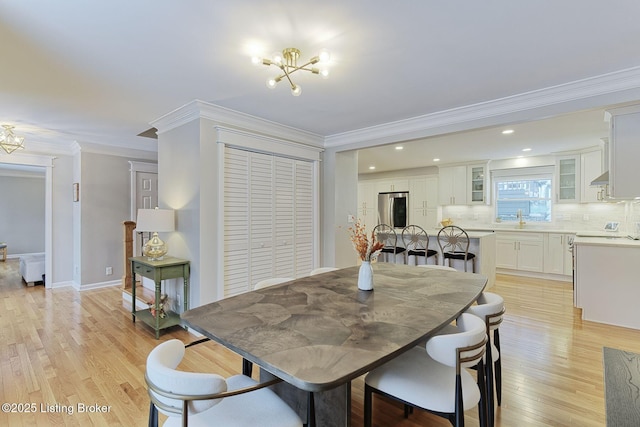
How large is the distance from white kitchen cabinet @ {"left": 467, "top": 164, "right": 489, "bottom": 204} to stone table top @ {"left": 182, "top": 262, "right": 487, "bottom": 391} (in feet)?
16.4

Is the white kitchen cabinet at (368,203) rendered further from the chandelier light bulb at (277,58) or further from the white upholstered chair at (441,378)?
the white upholstered chair at (441,378)

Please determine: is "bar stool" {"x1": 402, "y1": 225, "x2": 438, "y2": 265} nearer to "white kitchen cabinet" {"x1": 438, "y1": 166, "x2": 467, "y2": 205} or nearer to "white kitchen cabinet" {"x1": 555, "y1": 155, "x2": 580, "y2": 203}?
"white kitchen cabinet" {"x1": 438, "y1": 166, "x2": 467, "y2": 205}

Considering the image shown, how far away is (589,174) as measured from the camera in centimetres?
543

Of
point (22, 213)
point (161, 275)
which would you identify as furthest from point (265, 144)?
point (22, 213)

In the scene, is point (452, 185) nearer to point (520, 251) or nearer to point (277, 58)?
point (520, 251)

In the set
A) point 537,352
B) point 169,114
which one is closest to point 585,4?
point 537,352

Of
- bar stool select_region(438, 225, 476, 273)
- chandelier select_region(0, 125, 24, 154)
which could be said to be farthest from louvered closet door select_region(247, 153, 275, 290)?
chandelier select_region(0, 125, 24, 154)

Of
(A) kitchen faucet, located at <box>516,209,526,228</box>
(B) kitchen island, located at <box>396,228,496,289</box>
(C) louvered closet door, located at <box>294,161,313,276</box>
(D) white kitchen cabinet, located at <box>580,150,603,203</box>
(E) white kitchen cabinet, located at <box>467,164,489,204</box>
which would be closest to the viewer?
(C) louvered closet door, located at <box>294,161,313,276</box>

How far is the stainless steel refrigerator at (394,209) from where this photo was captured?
7797mm

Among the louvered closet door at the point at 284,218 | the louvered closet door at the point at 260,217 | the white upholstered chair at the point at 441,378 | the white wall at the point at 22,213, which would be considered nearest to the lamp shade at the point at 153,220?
the louvered closet door at the point at 260,217

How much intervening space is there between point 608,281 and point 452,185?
3.79 m

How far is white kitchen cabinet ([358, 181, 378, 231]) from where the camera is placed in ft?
27.9

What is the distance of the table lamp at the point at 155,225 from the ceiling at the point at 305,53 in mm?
1181

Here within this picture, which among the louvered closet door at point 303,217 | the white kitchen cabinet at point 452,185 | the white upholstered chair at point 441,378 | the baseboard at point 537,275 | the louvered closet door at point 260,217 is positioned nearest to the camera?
the white upholstered chair at point 441,378
